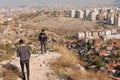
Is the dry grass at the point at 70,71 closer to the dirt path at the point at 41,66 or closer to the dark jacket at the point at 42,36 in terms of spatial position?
the dirt path at the point at 41,66

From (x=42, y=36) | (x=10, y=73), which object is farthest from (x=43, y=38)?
(x=10, y=73)

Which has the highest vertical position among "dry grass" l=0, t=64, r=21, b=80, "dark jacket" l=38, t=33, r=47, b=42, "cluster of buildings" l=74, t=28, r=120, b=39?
"dark jacket" l=38, t=33, r=47, b=42

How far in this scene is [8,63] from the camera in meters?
8.66

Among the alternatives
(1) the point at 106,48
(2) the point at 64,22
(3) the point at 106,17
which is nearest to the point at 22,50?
(1) the point at 106,48

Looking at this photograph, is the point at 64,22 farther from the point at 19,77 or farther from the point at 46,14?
the point at 19,77

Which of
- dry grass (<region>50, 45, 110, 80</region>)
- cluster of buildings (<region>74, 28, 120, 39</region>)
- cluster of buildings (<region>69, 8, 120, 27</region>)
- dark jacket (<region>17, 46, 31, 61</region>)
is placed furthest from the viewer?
cluster of buildings (<region>69, 8, 120, 27</region>)

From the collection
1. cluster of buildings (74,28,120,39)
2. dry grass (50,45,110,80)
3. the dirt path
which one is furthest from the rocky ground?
cluster of buildings (74,28,120,39)

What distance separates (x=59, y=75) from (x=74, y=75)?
44cm

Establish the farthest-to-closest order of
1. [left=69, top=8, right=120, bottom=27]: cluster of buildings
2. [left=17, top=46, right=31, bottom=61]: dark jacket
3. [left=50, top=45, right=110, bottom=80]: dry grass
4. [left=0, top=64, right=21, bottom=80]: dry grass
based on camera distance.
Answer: [left=69, top=8, right=120, bottom=27]: cluster of buildings
[left=50, top=45, right=110, bottom=80]: dry grass
[left=0, top=64, right=21, bottom=80]: dry grass
[left=17, top=46, right=31, bottom=61]: dark jacket

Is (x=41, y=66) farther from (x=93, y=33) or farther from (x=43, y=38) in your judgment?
(x=93, y=33)

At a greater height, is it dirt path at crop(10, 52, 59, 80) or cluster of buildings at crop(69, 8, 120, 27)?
dirt path at crop(10, 52, 59, 80)

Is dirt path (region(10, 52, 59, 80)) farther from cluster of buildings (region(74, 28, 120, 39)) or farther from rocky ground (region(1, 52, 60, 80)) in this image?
cluster of buildings (region(74, 28, 120, 39))

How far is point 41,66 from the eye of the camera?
8609 mm

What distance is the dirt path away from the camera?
7.76 metres
